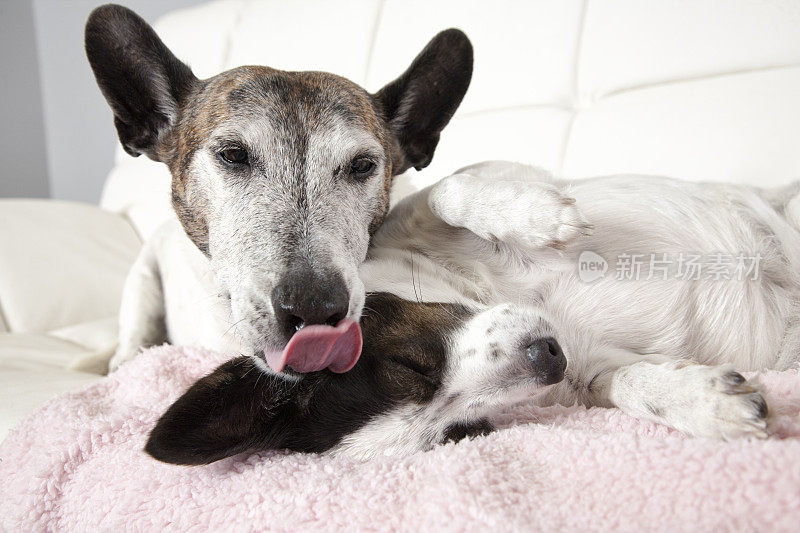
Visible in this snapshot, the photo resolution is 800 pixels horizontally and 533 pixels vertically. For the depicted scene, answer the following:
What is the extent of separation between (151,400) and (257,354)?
476 millimetres

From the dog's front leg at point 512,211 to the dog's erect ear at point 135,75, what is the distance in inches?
34.2

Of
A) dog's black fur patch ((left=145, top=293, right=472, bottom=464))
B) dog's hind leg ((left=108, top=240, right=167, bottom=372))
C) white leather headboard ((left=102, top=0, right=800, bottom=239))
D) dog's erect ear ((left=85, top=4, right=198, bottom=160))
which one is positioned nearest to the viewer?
dog's black fur patch ((left=145, top=293, right=472, bottom=464))

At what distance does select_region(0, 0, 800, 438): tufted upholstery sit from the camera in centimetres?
191

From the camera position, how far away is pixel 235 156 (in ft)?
4.35

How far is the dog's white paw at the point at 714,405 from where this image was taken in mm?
888

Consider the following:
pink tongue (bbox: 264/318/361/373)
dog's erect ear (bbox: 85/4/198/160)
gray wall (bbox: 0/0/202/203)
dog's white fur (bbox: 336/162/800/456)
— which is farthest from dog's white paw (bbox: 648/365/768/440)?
gray wall (bbox: 0/0/202/203)

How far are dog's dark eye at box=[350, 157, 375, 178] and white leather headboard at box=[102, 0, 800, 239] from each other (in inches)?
34.3

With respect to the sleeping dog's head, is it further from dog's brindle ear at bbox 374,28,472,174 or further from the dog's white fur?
dog's brindle ear at bbox 374,28,472,174

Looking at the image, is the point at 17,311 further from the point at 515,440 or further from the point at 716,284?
the point at 716,284

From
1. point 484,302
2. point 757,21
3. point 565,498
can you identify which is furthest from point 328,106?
point 757,21

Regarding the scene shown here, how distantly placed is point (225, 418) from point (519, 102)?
212 centimetres

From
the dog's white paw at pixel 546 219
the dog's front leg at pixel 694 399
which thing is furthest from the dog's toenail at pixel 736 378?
the dog's white paw at pixel 546 219

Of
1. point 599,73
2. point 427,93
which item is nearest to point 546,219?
point 427,93

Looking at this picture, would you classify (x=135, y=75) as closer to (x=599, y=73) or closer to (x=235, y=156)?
(x=235, y=156)
